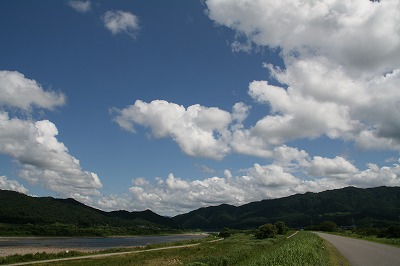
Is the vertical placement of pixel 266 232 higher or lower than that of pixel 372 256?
higher

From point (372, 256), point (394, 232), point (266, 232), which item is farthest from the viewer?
point (266, 232)

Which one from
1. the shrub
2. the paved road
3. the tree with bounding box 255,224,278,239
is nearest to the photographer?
the paved road

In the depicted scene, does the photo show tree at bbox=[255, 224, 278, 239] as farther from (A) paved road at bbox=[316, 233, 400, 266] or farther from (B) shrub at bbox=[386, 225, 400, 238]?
(A) paved road at bbox=[316, 233, 400, 266]

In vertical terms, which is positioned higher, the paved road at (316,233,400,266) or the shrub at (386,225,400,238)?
the shrub at (386,225,400,238)

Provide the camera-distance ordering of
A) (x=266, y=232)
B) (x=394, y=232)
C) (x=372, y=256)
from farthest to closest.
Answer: (x=266, y=232) → (x=394, y=232) → (x=372, y=256)

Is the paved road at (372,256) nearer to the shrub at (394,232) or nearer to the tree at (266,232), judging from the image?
the shrub at (394,232)

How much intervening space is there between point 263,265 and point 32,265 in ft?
128

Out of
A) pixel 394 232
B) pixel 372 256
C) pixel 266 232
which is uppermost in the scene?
pixel 266 232

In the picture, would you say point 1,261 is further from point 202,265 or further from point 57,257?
point 202,265

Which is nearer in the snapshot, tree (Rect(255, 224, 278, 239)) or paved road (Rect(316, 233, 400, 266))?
paved road (Rect(316, 233, 400, 266))

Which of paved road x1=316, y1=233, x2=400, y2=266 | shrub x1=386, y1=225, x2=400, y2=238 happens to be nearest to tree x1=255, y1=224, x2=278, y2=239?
shrub x1=386, y1=225, x2=400, y2=238

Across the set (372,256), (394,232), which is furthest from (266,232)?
(372,256)

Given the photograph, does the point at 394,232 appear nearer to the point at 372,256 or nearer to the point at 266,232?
the point at 266,232

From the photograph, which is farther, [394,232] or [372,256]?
[394,232]
